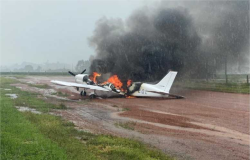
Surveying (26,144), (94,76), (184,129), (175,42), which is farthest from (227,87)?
(26,144)

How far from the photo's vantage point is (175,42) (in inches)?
1149

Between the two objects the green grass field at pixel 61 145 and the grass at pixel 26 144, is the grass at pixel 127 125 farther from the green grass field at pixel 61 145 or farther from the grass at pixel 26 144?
the grass at pixel 26 144

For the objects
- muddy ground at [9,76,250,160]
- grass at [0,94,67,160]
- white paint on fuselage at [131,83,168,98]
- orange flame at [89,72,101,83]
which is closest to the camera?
grass at [0,94,67,160]

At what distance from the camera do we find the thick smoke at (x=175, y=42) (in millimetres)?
28000

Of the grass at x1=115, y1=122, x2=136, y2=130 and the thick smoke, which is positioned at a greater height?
the thick smoke

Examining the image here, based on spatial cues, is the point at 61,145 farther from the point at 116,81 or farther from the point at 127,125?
the point at 116,81

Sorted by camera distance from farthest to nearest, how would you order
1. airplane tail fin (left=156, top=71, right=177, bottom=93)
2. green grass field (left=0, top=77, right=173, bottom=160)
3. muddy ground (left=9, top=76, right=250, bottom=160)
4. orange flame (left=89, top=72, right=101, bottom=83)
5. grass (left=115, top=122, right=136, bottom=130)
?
orange flame (left=89, top=72, right=101, bottom=83) → airplane tail fin (left=156, top=71, right=177, bottom=93) → grass (left=115, top=122, right=136, bottom=130) → muddy ground (left=9, top=76, right=250, bottom=160) → green grass field (left=0, top=77, right=173, bottom=160)

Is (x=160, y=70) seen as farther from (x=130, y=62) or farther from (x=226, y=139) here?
(x=226, y=139)

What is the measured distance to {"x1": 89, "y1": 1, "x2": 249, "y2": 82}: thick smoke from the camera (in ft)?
91.9

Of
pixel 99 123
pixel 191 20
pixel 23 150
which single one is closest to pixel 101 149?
pixel 23 150

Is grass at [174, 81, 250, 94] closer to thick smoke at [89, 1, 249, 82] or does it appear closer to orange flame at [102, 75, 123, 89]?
thick smoke at [89, 1, 249, 82]

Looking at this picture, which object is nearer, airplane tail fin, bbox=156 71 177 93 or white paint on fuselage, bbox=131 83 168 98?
airplane tail fin, bbox=156 71 177 93

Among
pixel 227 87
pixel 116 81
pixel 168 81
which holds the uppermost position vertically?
pixel 168 81

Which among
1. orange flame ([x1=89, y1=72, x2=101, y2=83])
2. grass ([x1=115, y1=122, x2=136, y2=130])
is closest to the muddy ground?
grass ([x1=115, y1=122, x2=136, y2=130])
